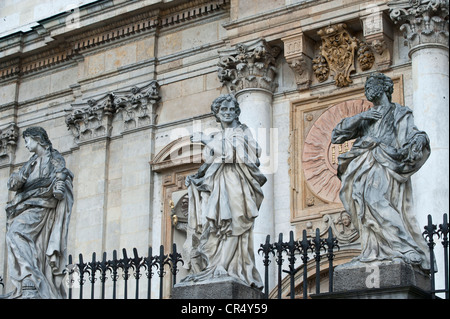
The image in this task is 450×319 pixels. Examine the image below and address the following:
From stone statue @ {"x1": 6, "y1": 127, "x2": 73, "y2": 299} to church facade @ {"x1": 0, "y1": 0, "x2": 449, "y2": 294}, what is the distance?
4570 millimetres

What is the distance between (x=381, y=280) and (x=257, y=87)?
8265mm

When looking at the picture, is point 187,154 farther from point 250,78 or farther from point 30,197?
point 30,197

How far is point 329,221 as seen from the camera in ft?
59.3

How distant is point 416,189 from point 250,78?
367 cm

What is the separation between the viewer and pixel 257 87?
1925 centimetres

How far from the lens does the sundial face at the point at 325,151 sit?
60.5 ft

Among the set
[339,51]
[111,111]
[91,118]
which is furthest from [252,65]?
[91,118]

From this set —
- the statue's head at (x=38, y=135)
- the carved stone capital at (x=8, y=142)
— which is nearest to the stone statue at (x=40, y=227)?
the statue's head at (x=38, y=135)

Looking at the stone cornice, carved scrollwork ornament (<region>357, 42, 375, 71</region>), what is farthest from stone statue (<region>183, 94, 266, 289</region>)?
the stone cornice

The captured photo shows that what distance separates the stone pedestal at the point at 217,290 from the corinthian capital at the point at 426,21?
22.0 ft

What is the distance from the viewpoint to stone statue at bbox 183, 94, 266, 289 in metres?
12.5

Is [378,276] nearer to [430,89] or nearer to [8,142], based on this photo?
[430,89]
